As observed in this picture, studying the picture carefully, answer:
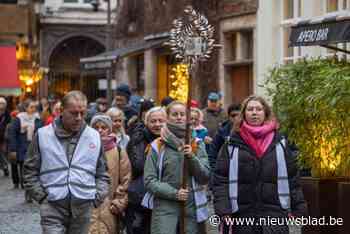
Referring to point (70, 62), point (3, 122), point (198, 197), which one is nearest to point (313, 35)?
point (198, 197)

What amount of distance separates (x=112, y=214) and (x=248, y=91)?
43.1ft

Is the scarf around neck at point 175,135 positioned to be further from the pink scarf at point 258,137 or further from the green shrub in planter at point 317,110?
the green shrub in planter at point 317,110

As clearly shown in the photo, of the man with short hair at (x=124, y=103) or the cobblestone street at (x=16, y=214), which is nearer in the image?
the cobblestone street at (x=16, y=214)

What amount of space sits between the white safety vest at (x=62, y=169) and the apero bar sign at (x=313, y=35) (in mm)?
4955

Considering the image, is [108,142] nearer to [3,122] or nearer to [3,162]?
[3,122]

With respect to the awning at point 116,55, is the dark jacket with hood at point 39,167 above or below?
below

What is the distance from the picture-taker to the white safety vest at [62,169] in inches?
334

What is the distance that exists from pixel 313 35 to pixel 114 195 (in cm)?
393

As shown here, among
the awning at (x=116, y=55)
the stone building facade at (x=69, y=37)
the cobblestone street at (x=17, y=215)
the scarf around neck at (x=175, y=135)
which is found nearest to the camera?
the scarf around neck at (x=175, y=135)

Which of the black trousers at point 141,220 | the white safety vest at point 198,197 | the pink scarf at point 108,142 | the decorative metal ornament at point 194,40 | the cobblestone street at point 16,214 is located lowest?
the cobblestone street at point 16,214

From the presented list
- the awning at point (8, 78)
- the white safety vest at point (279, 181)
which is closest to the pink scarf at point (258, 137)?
the white safety vest at point (279, 181)

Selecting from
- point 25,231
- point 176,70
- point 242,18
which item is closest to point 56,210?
point 25,231

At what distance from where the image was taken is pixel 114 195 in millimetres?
10258

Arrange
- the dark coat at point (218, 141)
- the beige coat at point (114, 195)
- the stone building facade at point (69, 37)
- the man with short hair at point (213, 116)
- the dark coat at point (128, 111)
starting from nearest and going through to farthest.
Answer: the beige coat at point (114, 195)
the dark coat at point (218, 141)
the dark coat at point (128, 111)
the man with short hair at point (213, 116)
the stone building facade at point (69, 37)
